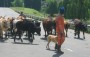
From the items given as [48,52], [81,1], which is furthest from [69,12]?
[48,52]

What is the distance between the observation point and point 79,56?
17375 mm

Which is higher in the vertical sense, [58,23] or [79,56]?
[58,23]

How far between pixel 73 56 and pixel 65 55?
461mm

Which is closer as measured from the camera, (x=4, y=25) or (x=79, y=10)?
(x=4, y=25)

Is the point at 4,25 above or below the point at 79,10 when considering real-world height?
below

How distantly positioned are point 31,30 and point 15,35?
1298mm

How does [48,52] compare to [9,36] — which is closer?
[48,52]

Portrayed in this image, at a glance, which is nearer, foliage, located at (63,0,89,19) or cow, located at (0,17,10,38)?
cow, located at (0,17,10,38)

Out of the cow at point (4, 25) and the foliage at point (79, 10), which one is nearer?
the cow at point (4, 25)

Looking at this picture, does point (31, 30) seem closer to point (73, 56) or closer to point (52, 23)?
point (52, 23)

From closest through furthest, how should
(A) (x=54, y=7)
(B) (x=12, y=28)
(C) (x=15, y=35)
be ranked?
(C) (x=15, y=35) < (B) (x=12, y=28) < (A) (x=54, y=7)

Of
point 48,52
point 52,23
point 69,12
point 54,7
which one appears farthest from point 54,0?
point 48,52

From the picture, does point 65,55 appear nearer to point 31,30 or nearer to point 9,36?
point 31,30

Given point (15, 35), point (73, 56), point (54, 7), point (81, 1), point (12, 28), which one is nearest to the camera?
point (73, 56)
